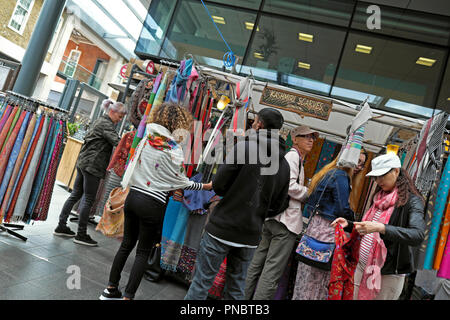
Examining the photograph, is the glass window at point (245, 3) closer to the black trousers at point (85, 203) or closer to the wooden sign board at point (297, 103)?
the wooden sign board at point (297, 103)

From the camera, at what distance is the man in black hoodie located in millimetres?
2129

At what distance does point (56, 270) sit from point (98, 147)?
1.57 meters

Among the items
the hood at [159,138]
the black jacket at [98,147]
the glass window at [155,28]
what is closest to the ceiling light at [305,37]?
the glass window at [155,28]

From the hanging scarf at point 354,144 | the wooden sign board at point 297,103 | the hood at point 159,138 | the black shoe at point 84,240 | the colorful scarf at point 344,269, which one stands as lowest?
the black shoe at point 84,240

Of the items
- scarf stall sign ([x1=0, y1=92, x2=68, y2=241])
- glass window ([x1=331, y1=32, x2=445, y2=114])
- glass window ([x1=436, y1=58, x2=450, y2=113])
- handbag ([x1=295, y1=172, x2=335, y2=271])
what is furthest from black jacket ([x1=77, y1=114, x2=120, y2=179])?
glass window ([x1=436, y1=58, x2=450, y2=113])

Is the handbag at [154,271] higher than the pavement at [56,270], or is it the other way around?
the handbag at [154,271]

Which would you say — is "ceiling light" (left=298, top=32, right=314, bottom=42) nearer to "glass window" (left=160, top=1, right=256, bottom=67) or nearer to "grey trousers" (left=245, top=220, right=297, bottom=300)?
"glass window" (left=160, top=1, right=256, bottom=67)

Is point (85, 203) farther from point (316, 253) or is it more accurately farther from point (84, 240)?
point (316, 253)

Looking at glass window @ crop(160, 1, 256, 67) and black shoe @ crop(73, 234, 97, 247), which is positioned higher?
glass window @ crop(160, 1, 256, 67)

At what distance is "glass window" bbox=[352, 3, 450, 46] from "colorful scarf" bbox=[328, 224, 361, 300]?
6.20 metres

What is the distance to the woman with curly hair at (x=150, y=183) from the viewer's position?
2.36 meters

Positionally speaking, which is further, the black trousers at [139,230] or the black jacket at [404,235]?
the black trousers at [139,230]

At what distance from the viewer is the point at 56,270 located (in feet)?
9.30
